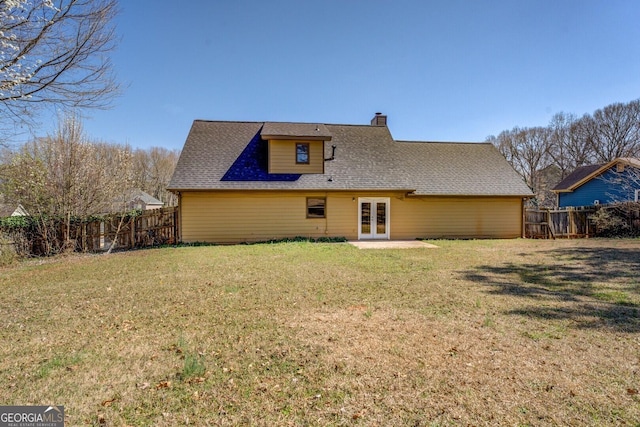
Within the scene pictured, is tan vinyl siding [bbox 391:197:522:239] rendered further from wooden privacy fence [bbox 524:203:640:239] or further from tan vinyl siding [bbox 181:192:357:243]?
tan vinyl siding [bbox 181:192:357:243]

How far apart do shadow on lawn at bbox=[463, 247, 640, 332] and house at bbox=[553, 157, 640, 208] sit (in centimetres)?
1375

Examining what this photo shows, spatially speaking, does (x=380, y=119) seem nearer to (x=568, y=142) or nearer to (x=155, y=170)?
(x=568, y=142)

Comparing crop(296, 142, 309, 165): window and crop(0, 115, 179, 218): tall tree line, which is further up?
crop(296, 142, 309, 165): window

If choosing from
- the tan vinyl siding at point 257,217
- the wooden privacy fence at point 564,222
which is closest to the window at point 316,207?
the tan vinyl siding at point 257,217

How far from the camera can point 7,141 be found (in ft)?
23.7

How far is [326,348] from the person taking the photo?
3668mm

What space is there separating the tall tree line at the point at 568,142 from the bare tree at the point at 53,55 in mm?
41770

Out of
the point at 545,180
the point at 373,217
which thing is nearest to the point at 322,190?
the point at 373,217

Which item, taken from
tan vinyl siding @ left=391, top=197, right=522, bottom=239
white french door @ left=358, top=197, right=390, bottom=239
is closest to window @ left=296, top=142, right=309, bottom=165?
white french door @ left=358, top=197, right=390, bottom=239

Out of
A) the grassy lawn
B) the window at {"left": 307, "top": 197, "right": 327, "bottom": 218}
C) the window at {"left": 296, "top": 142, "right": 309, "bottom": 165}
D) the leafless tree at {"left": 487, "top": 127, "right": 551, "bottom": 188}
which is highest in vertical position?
the leafless tree at {"left": 487, "top": 127, "right": 551, "bottom": 188}

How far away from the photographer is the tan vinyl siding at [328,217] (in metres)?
13.6

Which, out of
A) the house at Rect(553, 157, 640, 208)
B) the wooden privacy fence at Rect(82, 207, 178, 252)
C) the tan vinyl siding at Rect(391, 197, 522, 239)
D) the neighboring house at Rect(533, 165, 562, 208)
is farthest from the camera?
the neighboring house at Rect(533, 165, 562, 208)

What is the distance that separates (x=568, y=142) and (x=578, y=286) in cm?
4032

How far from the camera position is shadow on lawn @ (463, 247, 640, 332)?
4.68 m
